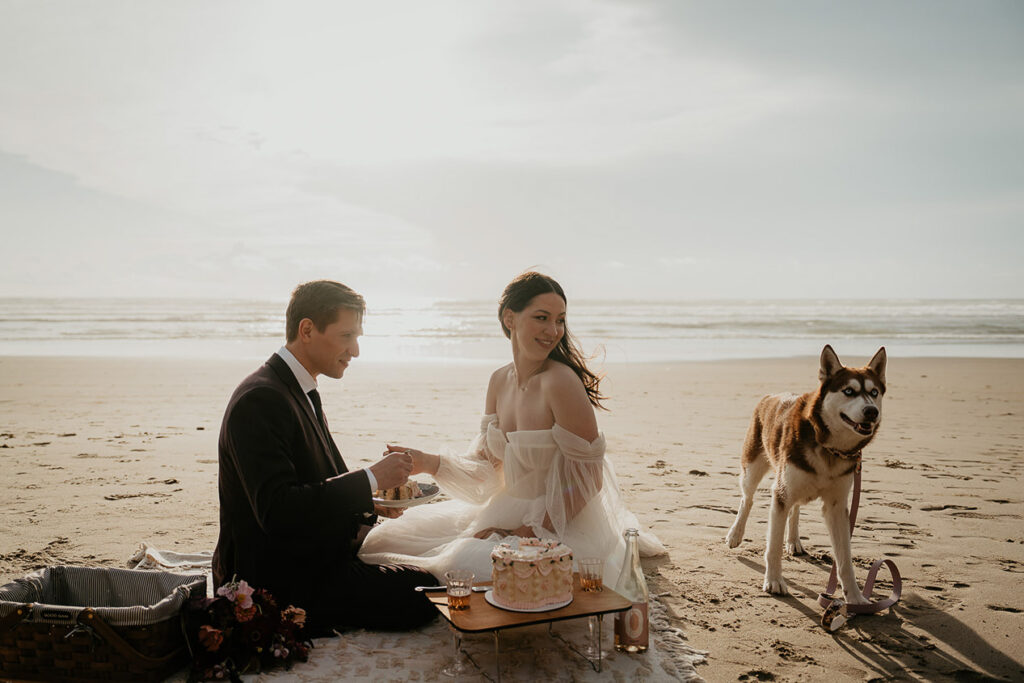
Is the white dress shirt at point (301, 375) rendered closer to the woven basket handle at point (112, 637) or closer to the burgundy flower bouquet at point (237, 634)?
the burgundy flower bouquet at point (237, 634)

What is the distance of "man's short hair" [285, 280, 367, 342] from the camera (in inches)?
145

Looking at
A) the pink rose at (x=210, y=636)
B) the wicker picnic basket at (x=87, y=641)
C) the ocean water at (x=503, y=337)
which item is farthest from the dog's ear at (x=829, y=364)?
the ocean water at (x=503, y=337)

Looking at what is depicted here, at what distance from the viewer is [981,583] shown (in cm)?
469

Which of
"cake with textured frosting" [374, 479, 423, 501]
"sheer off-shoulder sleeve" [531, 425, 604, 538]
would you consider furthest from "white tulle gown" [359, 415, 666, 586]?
"cake with textured frosting" [374, 479, 423, 501]

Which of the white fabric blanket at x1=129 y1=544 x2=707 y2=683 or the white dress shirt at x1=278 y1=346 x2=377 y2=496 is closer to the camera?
the white fabric blanket at x1=129 y1=544 x2=707 y2=683

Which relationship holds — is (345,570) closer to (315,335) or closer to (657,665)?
(315,335)

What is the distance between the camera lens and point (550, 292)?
14.2 ft

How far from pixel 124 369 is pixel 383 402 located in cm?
840

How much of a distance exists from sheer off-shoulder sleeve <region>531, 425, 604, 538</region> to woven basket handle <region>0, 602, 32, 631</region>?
2647mm

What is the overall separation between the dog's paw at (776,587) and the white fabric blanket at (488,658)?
0.97 m

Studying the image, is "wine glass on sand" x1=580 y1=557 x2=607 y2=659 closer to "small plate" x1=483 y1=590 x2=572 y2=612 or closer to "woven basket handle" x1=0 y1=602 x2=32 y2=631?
"small plate" x1=483 y1=590 x2=572 y2=612

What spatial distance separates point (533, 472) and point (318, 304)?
1.74m

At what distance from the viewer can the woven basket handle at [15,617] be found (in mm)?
3127

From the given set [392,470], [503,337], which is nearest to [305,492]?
[392,470]
